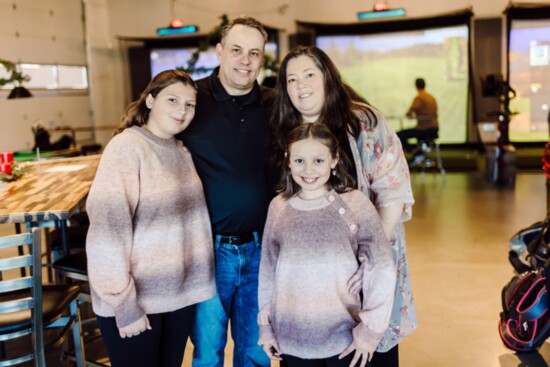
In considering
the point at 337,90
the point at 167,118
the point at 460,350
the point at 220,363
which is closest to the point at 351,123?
the point at 337,90

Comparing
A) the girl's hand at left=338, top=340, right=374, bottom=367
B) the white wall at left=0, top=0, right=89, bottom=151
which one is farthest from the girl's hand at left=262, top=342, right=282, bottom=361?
→ the white wall at left=0, top=0, right=89, bottom=151

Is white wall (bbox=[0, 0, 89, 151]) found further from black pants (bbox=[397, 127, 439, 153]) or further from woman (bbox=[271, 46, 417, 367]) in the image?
woman (bbox=[271, 46, 417, 367])

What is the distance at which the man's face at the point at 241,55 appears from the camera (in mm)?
2049

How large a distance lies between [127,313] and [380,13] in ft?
33.4

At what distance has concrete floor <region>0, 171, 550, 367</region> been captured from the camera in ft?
10.1

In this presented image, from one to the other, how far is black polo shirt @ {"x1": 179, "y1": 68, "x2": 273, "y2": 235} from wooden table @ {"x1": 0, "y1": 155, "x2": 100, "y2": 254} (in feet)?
2.50

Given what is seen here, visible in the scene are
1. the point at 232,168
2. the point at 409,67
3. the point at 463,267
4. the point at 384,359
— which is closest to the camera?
the point at 384,359

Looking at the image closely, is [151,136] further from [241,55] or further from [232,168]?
[241,55]

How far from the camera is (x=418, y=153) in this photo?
9297 mm

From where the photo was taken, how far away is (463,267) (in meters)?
4.50

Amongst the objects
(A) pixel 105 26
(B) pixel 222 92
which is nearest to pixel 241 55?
(B) pixel 222 92

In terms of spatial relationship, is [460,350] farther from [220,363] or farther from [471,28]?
[471,28]

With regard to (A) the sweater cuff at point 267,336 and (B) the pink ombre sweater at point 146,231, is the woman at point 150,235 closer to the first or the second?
(B) the pink ombre sweater at point 146,231

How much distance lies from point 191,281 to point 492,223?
477cm
